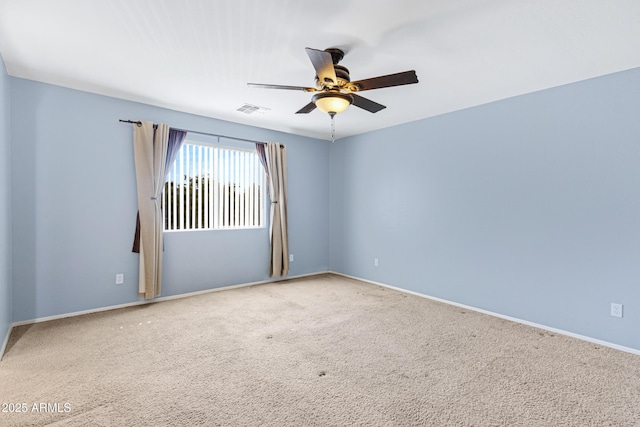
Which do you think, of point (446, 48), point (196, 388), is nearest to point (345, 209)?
point (446, 48)

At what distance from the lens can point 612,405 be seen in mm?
1995

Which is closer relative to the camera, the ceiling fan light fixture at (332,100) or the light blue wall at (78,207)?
the ceiling fan light fixture at (332,100)

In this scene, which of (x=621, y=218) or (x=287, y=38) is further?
(x=621, y=218)

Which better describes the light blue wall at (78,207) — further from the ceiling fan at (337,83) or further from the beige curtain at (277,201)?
the ceiling fan at (337,83)

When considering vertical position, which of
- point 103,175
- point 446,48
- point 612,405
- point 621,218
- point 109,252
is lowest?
point 612,405

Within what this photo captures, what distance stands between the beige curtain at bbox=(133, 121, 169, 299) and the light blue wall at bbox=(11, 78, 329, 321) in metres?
→ 0.12

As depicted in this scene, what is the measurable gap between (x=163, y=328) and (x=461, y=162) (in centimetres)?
391

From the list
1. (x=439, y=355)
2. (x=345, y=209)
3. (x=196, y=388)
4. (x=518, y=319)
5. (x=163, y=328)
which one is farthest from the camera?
(x=345, y=209)

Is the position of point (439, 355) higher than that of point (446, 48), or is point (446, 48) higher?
point (446, 48)

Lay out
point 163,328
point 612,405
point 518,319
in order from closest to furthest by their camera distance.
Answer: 1. point 612,405
2. point 163,328
3. point 518,319

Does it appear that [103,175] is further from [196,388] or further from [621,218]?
[621,218]

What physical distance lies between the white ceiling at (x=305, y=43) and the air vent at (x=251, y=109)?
0.44m

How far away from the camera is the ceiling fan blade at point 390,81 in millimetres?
2223

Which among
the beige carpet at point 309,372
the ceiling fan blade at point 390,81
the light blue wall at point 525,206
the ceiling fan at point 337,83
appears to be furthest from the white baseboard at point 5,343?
the light blue wall at point 525,206
